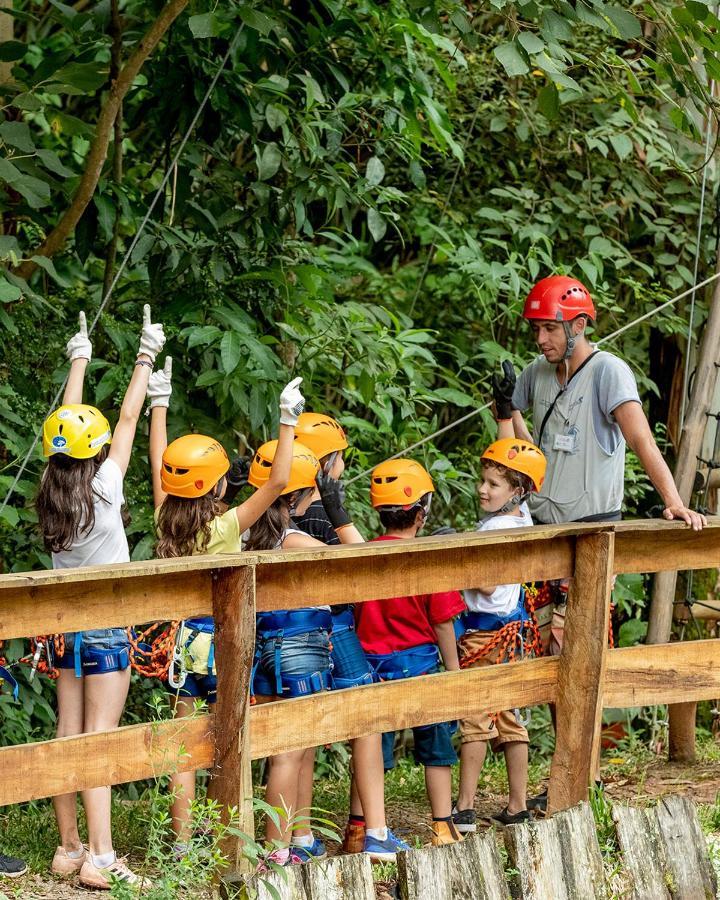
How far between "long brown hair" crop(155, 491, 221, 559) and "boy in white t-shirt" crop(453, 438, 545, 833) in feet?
4.02

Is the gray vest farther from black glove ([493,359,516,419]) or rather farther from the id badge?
black glove ([493,359,516,419])

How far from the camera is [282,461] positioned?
4121 millimetres

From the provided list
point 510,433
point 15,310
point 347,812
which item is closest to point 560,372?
point 510,433

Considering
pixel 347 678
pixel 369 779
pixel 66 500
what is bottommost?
pixel 369 779

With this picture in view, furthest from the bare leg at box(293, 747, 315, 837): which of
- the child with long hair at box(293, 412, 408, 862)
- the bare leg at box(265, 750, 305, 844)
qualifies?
the bare leg at box(265, 750, 305, 844)

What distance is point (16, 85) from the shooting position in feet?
17.5

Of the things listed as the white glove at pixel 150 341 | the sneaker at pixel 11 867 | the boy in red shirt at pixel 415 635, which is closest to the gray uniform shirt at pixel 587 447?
the boy in red shirt at pixel 415 635

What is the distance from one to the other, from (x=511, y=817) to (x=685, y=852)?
5.05 ft

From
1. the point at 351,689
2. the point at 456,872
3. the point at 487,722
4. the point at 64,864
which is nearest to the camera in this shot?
the point at 456,872

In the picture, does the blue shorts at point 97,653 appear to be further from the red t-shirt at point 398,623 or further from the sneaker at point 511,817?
the sneaker at point 511,817

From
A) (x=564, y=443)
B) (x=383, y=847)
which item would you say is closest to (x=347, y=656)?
(x=383, y=847)

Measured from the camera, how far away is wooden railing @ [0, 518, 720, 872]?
3.36 m

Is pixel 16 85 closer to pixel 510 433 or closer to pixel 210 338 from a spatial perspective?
pixel 210 338

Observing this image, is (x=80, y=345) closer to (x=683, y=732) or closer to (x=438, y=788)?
(x=438, y=788)
